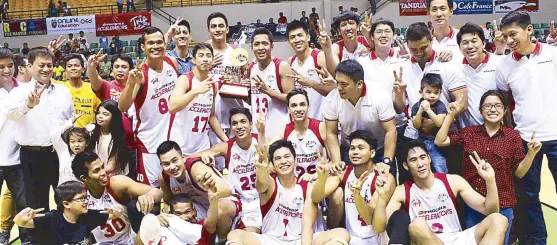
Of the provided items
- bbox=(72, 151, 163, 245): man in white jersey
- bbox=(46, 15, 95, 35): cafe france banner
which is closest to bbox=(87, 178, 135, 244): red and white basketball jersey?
bbox=(72, 151, 163, 245): man in white jersey

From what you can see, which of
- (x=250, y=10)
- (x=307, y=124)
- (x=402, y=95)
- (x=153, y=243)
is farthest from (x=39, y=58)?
(x=250, y=10)

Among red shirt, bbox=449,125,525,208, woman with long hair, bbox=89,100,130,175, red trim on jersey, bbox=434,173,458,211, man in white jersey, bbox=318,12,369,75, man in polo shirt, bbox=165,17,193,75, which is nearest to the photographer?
red trim on jersey, bbox=434,173,458,211

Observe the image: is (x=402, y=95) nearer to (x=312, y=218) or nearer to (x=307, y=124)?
(x=307, y=124)

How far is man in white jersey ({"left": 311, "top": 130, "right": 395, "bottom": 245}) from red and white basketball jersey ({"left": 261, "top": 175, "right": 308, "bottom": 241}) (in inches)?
8.8

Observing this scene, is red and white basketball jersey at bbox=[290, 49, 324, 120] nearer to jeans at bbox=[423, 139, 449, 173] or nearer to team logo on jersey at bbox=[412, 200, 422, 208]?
jeans at bbox=[423, 139, 449, 173]

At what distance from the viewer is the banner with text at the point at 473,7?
21.2 m

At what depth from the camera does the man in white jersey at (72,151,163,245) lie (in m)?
4.61

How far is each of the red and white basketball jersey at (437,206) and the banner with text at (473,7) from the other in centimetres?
1835

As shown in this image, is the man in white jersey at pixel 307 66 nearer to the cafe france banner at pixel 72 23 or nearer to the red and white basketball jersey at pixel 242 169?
the red and white basketball jersey at pixel 242 169

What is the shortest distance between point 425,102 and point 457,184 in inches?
27.2

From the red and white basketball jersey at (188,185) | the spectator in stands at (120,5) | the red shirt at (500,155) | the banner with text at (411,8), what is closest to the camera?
the red shirt at (500,155)

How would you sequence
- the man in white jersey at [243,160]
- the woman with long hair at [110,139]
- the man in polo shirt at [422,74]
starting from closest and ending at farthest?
the man in polo shirt at [422,74] < the man in white jersey at [243,160] < the woman with long hair at [110,139]

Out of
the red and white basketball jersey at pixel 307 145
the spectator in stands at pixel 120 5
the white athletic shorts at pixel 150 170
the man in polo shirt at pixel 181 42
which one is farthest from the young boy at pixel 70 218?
the spectator in stands at pixel 120 5

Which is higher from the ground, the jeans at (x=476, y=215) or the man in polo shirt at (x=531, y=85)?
A: the man in polo shirt at (x=531, y=85)
